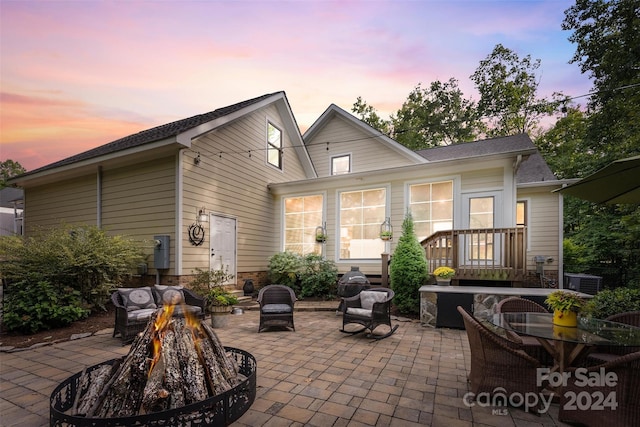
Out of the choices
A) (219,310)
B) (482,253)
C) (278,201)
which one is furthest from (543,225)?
(219,310)

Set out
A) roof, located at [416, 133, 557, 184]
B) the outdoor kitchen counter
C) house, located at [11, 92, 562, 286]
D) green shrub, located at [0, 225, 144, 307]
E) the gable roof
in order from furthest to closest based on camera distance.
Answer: the gable roof
roof, located at [416, 133, 557, 184]
house, located at [11, 92, 562, 286]
green shrub, located at [0, 225, 144, 307]
the outdoor kitchen counter

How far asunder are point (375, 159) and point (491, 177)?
4.47 metres

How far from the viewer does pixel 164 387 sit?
2166 millimetres

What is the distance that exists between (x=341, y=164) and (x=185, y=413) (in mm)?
10792

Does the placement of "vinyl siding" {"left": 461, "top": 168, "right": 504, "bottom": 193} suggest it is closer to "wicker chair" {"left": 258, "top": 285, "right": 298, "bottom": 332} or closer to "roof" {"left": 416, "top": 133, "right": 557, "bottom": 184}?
"roof" {"left": 416, "top": 133, "right": 557, "bottom": 184}

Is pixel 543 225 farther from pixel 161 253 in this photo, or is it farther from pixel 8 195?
pixel 8 195

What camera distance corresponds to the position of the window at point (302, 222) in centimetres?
968

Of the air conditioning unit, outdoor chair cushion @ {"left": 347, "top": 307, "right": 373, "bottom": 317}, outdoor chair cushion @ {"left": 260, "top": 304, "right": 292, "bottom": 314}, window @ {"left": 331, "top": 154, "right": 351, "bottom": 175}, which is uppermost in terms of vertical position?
window @ {"left": 331, "top": 154, "right": 351, "bottom": 175}

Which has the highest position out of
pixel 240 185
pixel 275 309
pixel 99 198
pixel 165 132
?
pixel 165 132

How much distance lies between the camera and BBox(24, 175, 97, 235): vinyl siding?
852 centimetres

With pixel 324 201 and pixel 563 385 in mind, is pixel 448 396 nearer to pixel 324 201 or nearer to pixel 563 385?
pixel 563 385

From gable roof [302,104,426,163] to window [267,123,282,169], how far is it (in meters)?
1.88

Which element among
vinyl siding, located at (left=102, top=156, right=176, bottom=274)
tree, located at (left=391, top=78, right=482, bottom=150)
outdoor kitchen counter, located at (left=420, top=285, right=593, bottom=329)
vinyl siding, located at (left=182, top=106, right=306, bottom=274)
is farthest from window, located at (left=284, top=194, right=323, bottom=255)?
tree, located at (left=391, top=78, right=482, bottom=150)

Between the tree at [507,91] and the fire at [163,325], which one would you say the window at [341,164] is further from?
the tree at [507,91]
